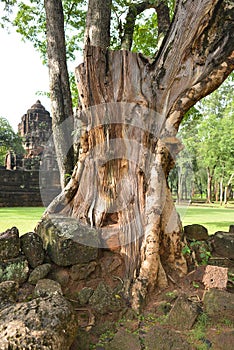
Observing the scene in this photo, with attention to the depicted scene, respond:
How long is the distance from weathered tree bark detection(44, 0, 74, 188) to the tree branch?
1.33 meters

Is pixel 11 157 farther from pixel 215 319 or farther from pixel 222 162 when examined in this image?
pixel 215 319

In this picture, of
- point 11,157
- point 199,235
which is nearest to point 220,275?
point 199,235

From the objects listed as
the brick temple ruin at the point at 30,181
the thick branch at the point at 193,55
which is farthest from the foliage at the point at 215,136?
the thick branch at the point at 193,55

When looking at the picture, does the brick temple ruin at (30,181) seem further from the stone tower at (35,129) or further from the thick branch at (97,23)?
the thick branch at (97,23)

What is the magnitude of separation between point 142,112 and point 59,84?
221 centimetres

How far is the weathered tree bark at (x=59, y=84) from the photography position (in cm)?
521

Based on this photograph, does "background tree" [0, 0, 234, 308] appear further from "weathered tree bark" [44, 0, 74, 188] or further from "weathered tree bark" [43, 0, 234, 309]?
"weathered tree bark" [44, 0, 74, 188]

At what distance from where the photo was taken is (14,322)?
2.11m

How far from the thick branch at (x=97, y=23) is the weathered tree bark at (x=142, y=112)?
1.05 metres

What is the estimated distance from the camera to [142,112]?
3.70m

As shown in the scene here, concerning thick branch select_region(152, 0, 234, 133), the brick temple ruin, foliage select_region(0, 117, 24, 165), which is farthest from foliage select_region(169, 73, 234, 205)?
thick branch select_region(152, 0, 234, 133)

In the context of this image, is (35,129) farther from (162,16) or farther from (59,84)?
(162,16)

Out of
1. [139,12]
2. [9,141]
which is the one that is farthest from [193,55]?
[9,141]

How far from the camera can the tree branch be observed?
202 inches
